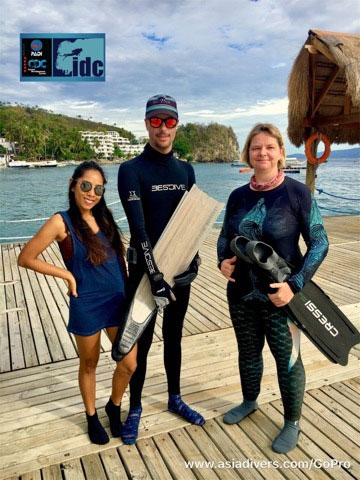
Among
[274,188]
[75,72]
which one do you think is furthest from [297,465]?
[75,72]

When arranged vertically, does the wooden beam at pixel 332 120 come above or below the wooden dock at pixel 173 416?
above

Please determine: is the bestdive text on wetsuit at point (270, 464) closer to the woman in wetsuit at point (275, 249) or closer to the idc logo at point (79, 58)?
the woman in wetsuit at point (275, 249)

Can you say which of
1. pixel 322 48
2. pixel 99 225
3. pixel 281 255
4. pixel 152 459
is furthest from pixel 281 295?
pixel 322 48

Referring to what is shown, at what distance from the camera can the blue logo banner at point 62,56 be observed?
31.6 ft

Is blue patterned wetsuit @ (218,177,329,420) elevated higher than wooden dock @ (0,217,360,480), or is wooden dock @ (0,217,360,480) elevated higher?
blue patterned wetsuit @ (218,177,329,420)

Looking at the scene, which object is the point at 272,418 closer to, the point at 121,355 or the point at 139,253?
the point at 121,355

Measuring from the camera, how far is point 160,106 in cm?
212

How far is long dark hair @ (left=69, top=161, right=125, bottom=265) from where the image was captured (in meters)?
2.04

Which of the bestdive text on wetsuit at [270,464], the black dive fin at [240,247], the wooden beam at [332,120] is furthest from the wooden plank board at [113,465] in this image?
the wooden beam at [332,120]

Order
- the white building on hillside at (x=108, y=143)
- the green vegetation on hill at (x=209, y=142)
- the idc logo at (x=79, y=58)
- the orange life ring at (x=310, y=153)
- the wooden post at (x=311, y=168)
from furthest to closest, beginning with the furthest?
the white building on hillside at (x=108, y=143)
the green vegetation on hill at (x=209, y=142)
the wooden post at (x=311, y=168)
the orange life ring at (x=310, y=153)
the idc logo at (x=79, y=58)

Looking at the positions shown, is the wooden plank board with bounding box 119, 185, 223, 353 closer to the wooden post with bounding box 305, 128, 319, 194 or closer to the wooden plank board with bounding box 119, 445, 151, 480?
the wooden plank board with bounding box 119, 445, 151, 480

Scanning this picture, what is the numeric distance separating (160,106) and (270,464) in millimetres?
2096

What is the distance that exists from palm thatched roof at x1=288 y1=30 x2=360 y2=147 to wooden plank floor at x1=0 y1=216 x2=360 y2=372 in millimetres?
3952

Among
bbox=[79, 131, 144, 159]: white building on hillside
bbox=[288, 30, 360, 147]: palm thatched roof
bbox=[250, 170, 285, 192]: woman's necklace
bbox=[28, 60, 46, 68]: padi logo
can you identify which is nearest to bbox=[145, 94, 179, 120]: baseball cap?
bbox=[250, 170, 285, 192]: woman's necklace
